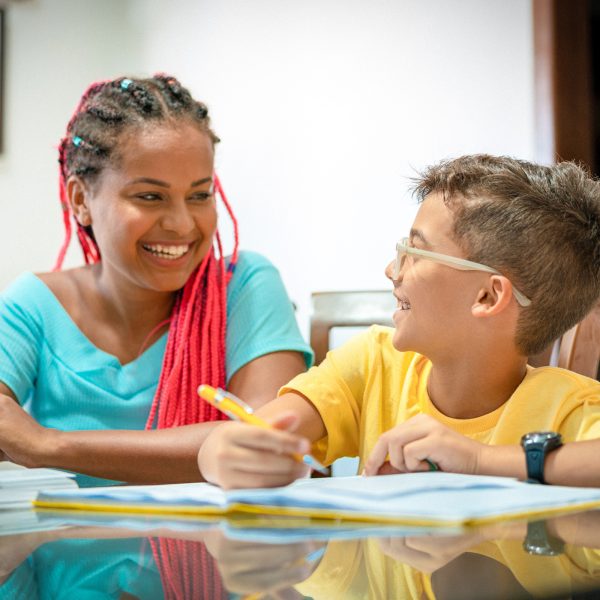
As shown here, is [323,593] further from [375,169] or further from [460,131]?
[375,169]

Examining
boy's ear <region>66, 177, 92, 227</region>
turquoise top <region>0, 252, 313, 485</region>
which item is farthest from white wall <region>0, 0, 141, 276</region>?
turquoise top <region>0, 252, 313, 485</region>

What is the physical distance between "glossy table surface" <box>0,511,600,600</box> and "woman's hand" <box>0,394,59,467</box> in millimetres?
662

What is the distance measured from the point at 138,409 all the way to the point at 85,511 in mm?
902

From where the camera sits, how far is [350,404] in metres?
1.34

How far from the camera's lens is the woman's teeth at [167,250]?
66.4 inches

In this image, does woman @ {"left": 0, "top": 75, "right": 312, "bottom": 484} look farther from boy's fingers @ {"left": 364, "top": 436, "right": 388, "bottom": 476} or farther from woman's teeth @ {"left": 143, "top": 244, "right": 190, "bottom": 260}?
boy's fingers @ {"left": 364, "top": 436, "right": 388, "bottom": 476}

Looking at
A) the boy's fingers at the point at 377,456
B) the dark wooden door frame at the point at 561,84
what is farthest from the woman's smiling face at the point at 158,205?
the dark wooden door frame at the point at 561,84

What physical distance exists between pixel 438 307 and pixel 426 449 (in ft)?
1.05

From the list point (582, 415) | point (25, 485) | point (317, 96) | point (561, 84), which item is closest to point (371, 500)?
point (25, 485)

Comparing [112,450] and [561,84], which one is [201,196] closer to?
[112,450]

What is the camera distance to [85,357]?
5.57 ft

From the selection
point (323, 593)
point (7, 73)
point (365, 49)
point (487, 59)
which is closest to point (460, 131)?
point (487, 59)

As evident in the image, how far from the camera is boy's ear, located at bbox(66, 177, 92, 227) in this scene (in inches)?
70.6

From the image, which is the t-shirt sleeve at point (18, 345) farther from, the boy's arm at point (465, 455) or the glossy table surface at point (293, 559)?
the glossy table surface at point (293, 559)
